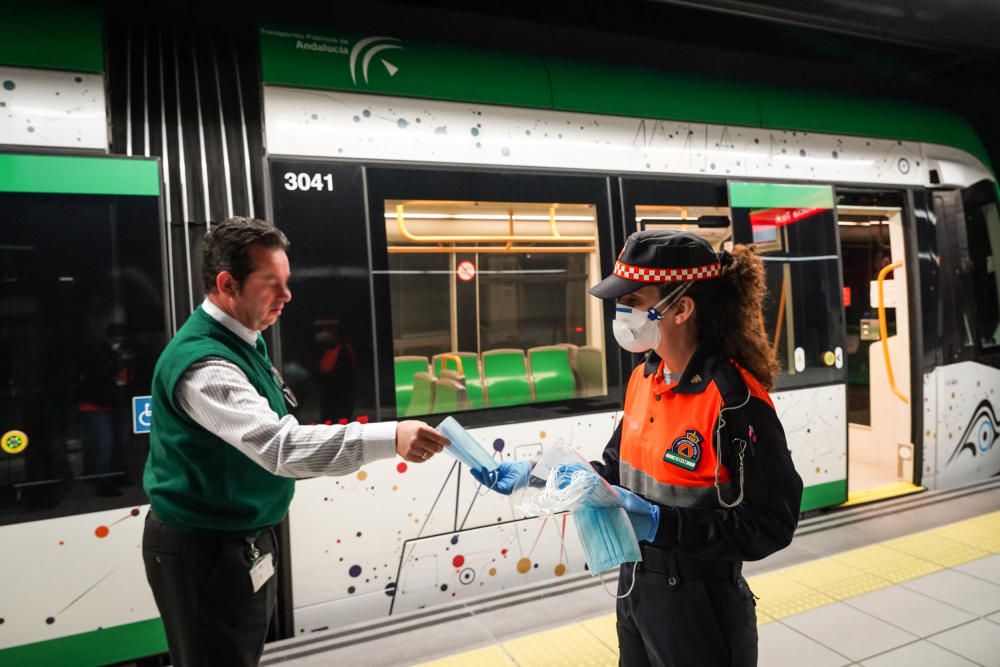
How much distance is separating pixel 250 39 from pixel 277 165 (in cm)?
56

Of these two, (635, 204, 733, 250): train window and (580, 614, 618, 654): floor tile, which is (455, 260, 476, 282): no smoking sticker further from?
(580, 614, 618, 654): floor tile

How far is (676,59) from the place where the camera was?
3.89m

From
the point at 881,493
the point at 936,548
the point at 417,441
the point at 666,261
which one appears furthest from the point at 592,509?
the point at 881,493

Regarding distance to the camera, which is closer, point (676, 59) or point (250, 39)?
point (250, 39)

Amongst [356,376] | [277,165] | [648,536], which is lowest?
[648,536]

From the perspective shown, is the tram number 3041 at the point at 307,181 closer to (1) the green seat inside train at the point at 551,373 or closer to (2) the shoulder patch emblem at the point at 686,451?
(1) the green seat inside train at the point at 551,373

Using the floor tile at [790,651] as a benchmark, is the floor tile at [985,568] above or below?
above

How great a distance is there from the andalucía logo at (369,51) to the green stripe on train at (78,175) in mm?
959

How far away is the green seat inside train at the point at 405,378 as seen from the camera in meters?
2.99

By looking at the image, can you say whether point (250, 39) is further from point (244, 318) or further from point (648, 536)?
point (648, 536)

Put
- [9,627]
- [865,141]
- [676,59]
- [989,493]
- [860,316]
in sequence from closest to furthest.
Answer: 1. [9,627]
2. [676,59]
3. [865,141]
4. [989,493]
5. [860,316]

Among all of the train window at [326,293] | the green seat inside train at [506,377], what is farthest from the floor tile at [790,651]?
the train window at [326,293]

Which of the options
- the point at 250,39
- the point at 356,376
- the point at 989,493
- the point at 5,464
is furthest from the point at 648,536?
the point at 989,493

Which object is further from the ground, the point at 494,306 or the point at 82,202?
the point at 82,202
